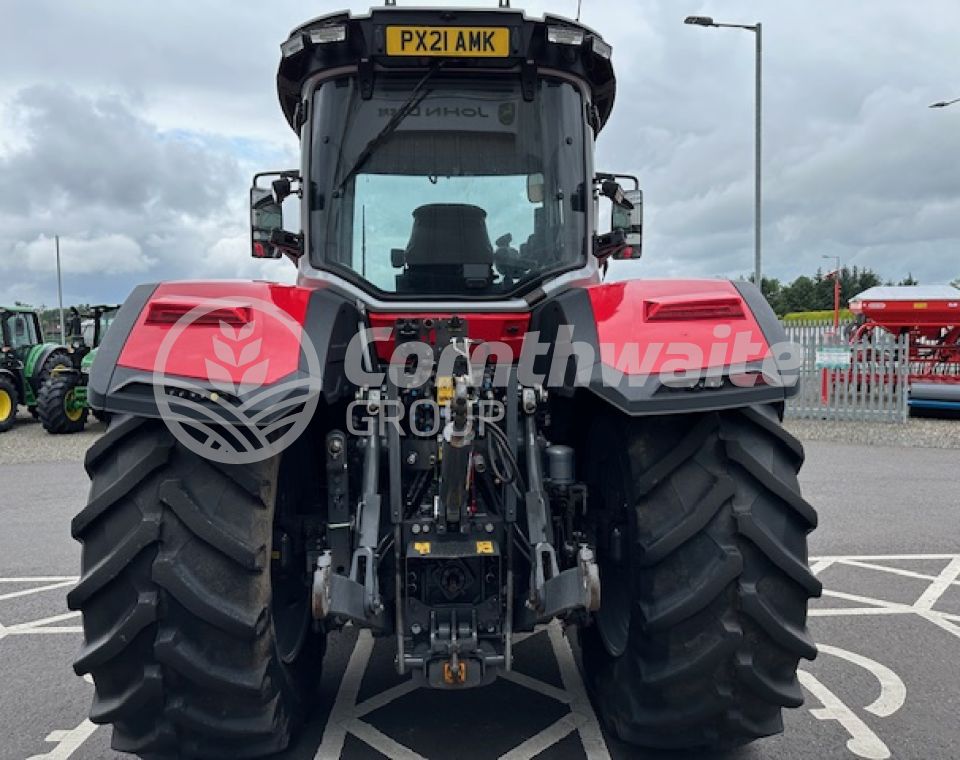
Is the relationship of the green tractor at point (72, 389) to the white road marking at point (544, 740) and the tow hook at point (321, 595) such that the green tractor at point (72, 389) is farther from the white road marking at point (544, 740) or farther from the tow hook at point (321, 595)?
the tow hook at point (321, 595)

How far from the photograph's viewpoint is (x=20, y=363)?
53.5 ft

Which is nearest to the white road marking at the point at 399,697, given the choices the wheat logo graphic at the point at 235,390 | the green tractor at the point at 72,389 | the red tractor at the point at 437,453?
the red tractor at the point at 437,453

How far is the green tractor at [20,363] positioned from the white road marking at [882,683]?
1541 cm

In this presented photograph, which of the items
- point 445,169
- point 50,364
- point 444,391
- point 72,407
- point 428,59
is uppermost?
point 428,59

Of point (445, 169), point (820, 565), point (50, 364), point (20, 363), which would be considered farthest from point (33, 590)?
point (20, 363)

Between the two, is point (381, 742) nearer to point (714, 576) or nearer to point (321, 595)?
point (321, 595)

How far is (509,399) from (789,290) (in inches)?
3192

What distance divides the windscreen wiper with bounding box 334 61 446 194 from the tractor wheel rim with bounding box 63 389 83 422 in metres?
13.5

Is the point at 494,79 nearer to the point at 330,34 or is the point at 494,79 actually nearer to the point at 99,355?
the point at 330,34

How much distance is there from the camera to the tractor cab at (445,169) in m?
3.40

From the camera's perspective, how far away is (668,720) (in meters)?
2.58

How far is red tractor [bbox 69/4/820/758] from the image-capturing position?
2.41m

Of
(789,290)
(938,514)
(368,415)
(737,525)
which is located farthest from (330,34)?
(789,290)

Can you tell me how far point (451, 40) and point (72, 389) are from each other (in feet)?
46.1
